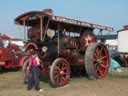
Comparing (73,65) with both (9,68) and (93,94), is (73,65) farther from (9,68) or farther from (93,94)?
(9,68)

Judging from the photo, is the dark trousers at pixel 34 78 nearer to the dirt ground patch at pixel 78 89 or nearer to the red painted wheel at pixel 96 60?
the dirt ground patch at pixel 78 89

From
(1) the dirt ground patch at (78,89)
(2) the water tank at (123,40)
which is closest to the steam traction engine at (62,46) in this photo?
(1) the dirt ground patch at (78,89)

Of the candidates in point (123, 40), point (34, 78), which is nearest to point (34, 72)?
point (34, 78)

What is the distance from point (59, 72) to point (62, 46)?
56.0 inches

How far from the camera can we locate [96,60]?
14.5m

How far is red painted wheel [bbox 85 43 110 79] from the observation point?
14026 mm

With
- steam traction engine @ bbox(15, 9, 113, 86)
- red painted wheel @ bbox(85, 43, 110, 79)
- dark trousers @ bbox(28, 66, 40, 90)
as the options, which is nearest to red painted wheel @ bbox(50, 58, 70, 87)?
steam traction engine @ bbox(15, 9, 113, 86)

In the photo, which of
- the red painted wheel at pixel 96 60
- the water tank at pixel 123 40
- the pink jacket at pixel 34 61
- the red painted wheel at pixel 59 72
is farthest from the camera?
the water tank at pixel 123 40

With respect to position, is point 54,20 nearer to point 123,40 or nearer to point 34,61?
point 34,61

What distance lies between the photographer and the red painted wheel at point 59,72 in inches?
488

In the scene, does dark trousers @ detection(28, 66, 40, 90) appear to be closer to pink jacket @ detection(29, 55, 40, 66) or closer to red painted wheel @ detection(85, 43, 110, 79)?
pink jacket @ detection(29, 55, 40, 66)

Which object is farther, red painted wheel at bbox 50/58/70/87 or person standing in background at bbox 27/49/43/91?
red painted wheel at bbox 50/58/70/87

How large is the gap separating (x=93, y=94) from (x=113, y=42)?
30.3 m

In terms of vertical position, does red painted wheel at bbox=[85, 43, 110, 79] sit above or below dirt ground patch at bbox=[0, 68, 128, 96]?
above
